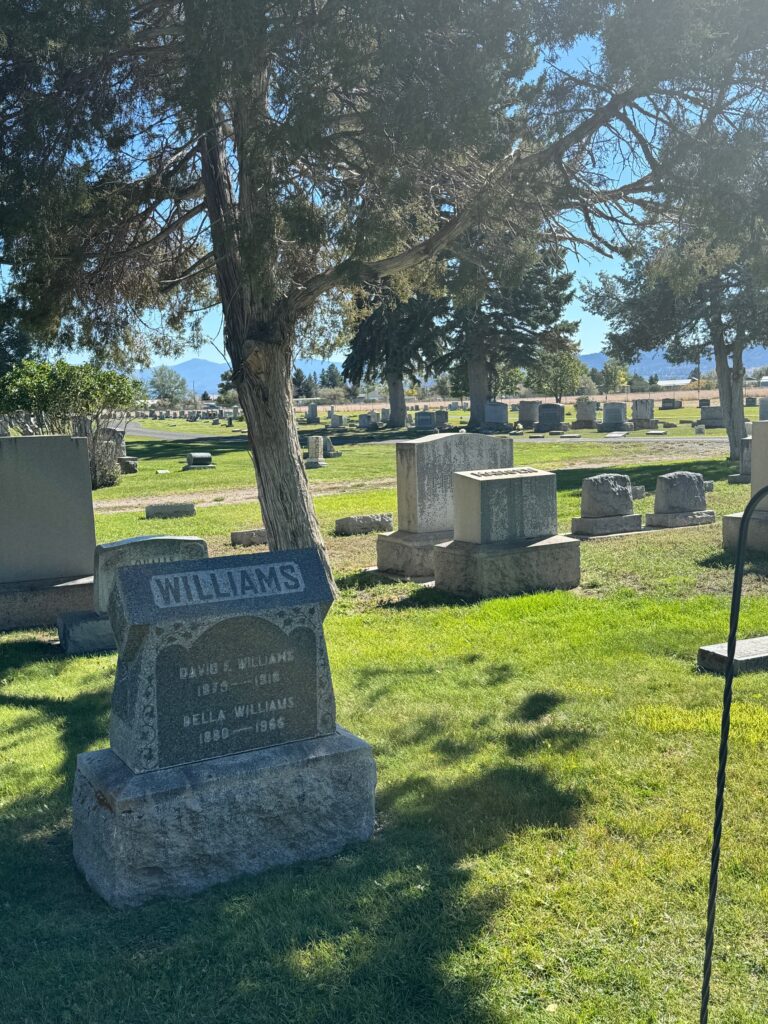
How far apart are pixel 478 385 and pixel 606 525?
3103 cm

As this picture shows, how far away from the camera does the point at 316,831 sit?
14.8 ft

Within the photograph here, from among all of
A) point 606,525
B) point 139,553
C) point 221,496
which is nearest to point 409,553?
point 606,525

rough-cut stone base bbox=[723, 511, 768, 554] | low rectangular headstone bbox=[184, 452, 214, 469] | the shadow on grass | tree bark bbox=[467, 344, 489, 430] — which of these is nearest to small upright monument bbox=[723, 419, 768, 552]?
rough-cut stone base bbox=[723, 511, 768, 554]

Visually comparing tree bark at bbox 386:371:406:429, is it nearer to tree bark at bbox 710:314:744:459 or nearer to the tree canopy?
tree bark at bbox 710:314:744:459

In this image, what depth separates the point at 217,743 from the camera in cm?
442

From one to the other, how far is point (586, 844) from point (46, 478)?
23.3ft

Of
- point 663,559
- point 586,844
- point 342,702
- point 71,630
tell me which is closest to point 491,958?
point 586,844

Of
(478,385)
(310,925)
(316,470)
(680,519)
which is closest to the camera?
(310,925)

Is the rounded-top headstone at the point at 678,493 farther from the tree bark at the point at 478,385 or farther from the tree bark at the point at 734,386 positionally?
the tree bark at the point at 478,385

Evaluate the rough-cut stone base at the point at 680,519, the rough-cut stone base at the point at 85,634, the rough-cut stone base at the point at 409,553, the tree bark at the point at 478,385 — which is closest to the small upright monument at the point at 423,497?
the rough-cut stone base at the point at 409,553

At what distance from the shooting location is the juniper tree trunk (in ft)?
32.5

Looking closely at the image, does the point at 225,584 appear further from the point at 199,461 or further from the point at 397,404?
the point at 397,404

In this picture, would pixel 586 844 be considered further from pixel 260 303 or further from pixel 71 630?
pixel 260 303

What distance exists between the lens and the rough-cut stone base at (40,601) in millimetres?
9633
